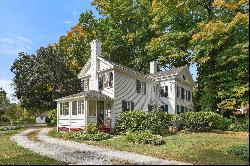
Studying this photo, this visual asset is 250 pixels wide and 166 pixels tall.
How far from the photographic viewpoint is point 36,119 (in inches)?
3081

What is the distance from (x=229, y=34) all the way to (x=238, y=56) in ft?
12.1

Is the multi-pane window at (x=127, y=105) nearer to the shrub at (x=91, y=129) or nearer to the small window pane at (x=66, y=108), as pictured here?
the shrub at (x=91, y=129)

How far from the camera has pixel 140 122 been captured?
1202 inches

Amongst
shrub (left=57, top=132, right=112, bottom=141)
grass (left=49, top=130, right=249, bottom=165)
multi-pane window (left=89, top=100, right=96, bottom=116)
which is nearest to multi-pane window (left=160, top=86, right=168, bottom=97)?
multi-pane window (left=89, top=100, right=96, bottom=116)

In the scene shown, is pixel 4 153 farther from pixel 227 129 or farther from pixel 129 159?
pixel 227 129

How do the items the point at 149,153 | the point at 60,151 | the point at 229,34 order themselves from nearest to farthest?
the point at 149,153, the point at 60,151, the point at 229,34

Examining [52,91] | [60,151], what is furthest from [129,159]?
[52,91]

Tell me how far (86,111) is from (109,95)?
3.63m

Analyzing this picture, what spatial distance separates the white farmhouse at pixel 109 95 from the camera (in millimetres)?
32688

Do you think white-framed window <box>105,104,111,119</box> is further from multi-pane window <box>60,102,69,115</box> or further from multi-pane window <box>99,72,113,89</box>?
multi-pane window <box>60,102,69,115</box>

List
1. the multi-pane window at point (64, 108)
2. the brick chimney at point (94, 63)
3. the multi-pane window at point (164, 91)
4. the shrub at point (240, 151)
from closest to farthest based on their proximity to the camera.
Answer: the shrub at point (240, 151) < the multi-pane window at point (64, 108) < the brick chimney at point (94, 63) < the multi-pane window at point (164, 91)

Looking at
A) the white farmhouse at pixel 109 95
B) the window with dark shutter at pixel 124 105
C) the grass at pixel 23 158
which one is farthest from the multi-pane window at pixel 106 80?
the grass at pixel 23 158

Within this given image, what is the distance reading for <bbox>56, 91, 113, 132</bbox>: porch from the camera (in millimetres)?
31584

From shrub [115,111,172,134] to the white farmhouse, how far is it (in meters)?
1.16
